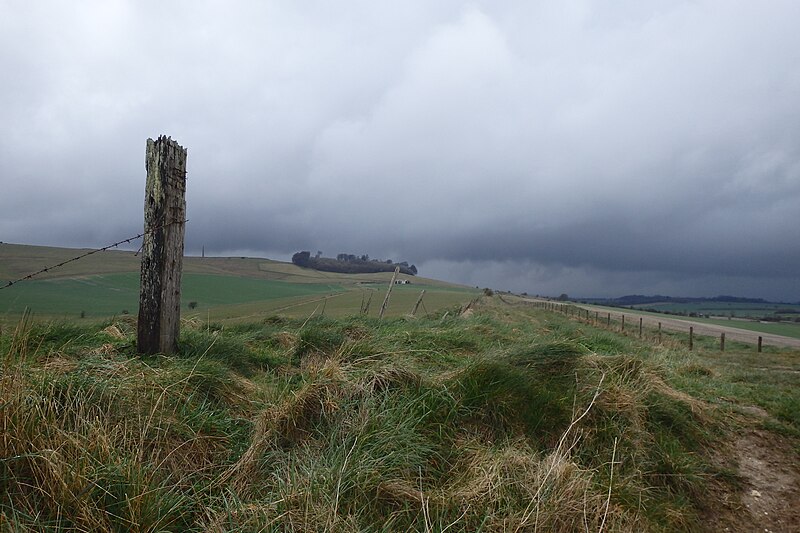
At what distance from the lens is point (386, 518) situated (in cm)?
319

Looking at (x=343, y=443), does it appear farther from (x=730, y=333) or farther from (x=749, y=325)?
(x=749, y=325)

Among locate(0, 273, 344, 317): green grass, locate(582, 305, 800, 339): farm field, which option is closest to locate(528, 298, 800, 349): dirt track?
locate(582, 305, 800, 339): farm field

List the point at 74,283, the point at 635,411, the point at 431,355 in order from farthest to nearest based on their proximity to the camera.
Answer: the point at 74,283
the point at 431,355
the point at 635,411

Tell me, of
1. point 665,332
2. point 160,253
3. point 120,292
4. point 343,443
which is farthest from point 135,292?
point 343,443

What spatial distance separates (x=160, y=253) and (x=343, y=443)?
3.44 m

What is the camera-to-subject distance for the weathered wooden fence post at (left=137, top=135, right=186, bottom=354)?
5.46 m

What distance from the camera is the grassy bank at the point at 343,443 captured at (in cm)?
292

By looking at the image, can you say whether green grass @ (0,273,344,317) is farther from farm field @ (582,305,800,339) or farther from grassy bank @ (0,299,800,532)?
farm field @ (582,305,800,339)

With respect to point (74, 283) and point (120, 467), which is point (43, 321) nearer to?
point (120, 467)

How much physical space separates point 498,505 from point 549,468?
0.62m

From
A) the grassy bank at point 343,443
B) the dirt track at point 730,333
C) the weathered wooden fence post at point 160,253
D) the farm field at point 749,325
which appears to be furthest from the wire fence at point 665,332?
the weathered wooden fence post at point 160,253

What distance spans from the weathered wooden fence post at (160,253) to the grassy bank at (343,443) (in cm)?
30

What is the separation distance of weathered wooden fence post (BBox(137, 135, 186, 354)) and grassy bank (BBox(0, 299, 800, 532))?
295 millimetres

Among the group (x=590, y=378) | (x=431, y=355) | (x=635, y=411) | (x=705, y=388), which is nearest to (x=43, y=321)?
(x=431, y=355)
